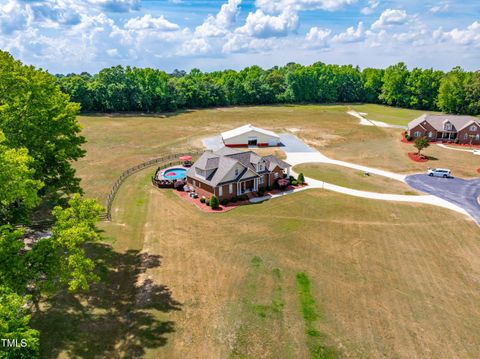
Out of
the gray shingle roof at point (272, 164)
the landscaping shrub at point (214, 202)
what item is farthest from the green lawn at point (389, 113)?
the landscaping shrub at point (214, 202)

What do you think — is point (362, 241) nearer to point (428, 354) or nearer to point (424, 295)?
point (424, 295)

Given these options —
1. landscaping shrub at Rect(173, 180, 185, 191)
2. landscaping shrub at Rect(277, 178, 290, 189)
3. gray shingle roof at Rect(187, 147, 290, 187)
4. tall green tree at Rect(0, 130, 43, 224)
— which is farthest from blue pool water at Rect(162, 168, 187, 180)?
tall green tree at Rect(0, 130, 43, 224)

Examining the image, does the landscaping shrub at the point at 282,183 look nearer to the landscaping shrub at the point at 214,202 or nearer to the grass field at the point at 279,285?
the grass field at the point at 279,285

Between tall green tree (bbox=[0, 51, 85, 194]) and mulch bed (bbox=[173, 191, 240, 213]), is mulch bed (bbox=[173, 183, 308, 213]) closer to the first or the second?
mulch bed (bbox=[173, 191, 240, 213])

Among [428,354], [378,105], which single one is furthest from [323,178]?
[378,105]

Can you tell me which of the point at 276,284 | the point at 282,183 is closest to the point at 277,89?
the point at 282,183

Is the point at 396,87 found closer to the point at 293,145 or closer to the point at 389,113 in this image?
the point at 389,113

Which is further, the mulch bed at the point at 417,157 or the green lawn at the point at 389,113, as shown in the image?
the green lawn at the point at 389,113
